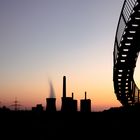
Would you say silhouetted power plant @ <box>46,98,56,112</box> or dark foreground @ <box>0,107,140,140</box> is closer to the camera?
dark foreground @ <box>0,107,140,140</box>

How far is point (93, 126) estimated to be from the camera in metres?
14.2

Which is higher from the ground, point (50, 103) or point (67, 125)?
point (50, 103)

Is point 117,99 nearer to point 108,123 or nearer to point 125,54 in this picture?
point 125,54

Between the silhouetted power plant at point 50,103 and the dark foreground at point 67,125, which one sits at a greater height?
the silhouetted power plant at point 50,103

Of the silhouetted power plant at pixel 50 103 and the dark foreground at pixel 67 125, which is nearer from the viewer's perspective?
the dark foreground at pixel 67 125

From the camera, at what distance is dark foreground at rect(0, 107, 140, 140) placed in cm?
1377

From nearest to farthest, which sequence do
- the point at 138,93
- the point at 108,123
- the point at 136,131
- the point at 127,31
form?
the point at 136,131
the point at 108,123
the point at 127,31
the point at 138,93

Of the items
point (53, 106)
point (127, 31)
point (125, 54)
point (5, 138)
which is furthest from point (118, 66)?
point (5, 138)

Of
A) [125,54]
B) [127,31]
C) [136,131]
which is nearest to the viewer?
[136,131]

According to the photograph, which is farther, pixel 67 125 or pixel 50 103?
pixel 50 103

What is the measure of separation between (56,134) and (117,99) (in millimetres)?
16396

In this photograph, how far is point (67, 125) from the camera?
14.3m

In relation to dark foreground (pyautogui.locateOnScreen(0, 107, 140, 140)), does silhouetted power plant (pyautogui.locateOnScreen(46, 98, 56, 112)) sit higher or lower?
higher

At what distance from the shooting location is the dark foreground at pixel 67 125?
542 inches
